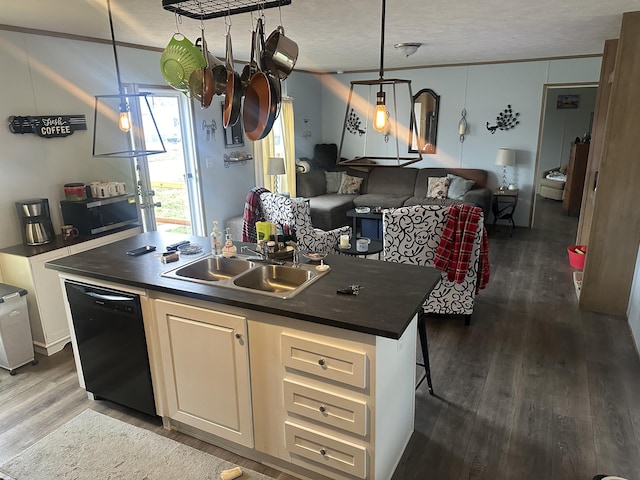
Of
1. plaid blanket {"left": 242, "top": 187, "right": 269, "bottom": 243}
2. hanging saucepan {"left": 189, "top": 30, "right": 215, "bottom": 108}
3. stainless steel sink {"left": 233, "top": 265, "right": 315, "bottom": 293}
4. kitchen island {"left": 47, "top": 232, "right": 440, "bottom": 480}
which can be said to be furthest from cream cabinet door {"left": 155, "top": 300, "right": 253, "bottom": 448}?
plaid blanket {"left": 242, "top": 187, "right": 269, "bottom": 243}

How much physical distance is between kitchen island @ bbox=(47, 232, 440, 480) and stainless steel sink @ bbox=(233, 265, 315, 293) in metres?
0.20

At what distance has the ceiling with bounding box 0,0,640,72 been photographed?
2.96 m

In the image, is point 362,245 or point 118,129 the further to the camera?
point 118,129

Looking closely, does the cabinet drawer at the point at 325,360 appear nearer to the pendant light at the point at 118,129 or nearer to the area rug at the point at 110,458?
the area rug at the point at 110,458

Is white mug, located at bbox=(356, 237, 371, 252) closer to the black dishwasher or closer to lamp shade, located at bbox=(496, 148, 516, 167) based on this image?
the black dishwasher

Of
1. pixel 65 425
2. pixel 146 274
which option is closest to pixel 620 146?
pixel 146 274

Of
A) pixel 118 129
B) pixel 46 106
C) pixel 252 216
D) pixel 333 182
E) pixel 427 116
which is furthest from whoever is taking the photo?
pixel 333 182

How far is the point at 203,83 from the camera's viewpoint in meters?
2.24

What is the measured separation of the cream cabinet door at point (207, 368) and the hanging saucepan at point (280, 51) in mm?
1206

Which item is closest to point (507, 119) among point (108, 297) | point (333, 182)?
point (333, 182)

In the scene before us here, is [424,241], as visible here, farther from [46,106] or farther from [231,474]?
[46,106]

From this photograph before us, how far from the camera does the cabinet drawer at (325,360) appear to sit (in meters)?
1.87

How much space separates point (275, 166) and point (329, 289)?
413cm

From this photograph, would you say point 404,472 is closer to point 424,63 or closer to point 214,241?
point 214,241
